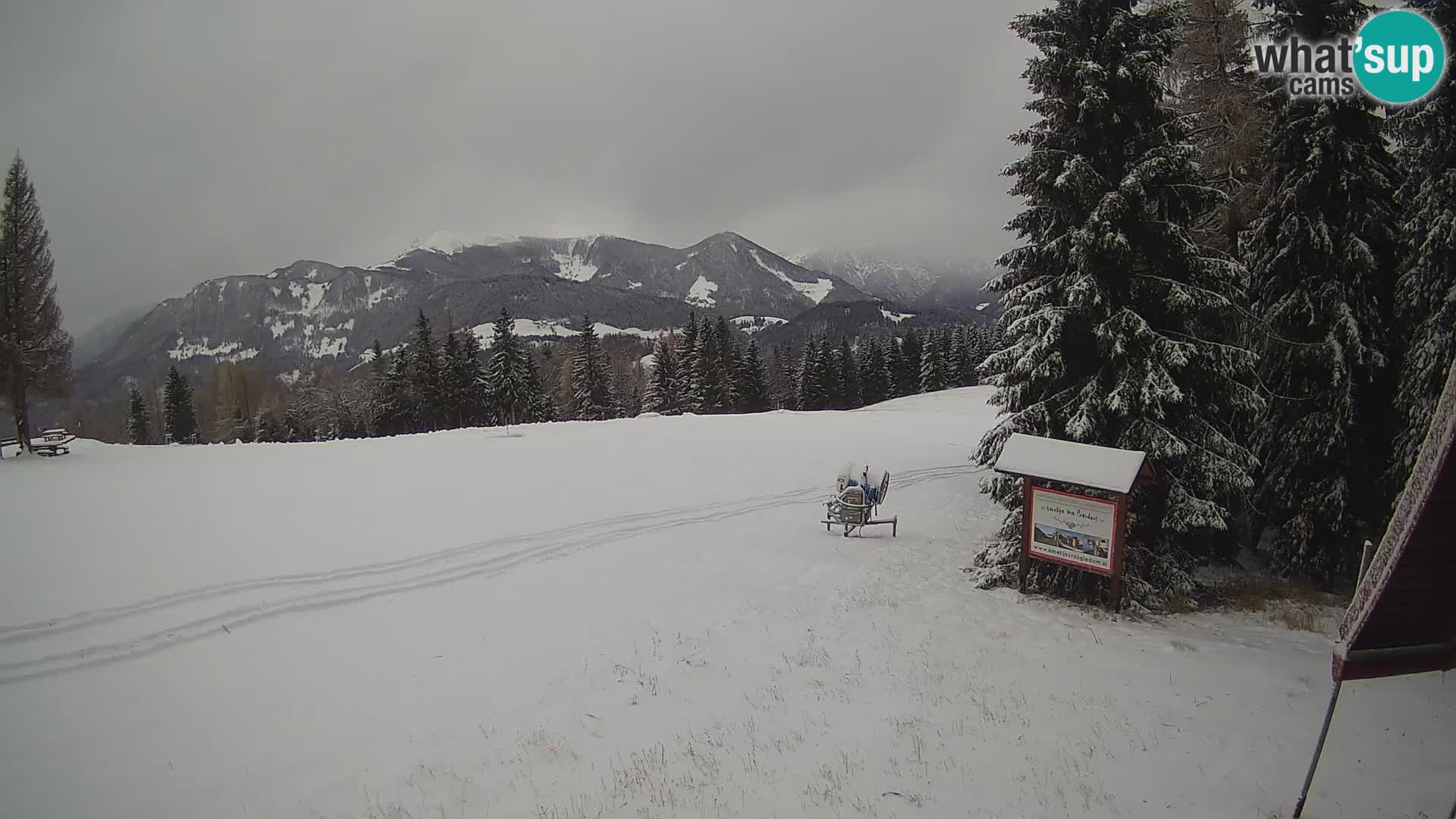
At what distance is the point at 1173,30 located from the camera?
458 inches

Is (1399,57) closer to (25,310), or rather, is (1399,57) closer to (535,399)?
(25,310)

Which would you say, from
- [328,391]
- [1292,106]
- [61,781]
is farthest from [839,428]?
[328,391]

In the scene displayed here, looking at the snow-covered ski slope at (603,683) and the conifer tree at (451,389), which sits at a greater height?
the conifer tree at (451,389)

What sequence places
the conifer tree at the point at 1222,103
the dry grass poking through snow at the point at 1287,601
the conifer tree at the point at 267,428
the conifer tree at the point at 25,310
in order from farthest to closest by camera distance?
the conifer tree at the point at 267,428 → the conifer tree at the point at 25,310 → the conifer tree at the point at 1222,103 → the dry grass poking through snow at the point at 1287,601

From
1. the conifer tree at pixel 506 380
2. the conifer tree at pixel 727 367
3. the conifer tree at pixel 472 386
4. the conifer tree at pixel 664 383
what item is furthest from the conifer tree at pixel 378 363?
the conifer tree at pixel 727 367

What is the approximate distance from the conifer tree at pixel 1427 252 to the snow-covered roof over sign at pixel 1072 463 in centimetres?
476

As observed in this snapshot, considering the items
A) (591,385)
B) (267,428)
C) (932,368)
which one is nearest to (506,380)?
(591,385)

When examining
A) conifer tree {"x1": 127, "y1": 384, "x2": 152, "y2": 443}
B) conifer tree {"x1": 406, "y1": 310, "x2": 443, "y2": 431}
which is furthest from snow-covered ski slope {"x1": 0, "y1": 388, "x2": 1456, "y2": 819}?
conifer tree {"x1": 127, "y1": 384, "x2": 152, "y2": 443}

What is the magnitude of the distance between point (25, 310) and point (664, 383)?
45.6 m

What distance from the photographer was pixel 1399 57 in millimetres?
10773

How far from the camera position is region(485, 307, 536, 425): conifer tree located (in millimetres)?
51562

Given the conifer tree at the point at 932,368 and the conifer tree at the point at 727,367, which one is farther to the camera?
the conifer tree at the point at 932,368

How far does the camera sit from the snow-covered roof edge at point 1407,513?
4.12 metres

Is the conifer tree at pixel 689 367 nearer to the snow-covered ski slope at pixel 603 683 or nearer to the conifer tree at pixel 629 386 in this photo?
the conifer tree at pixel 629 386
